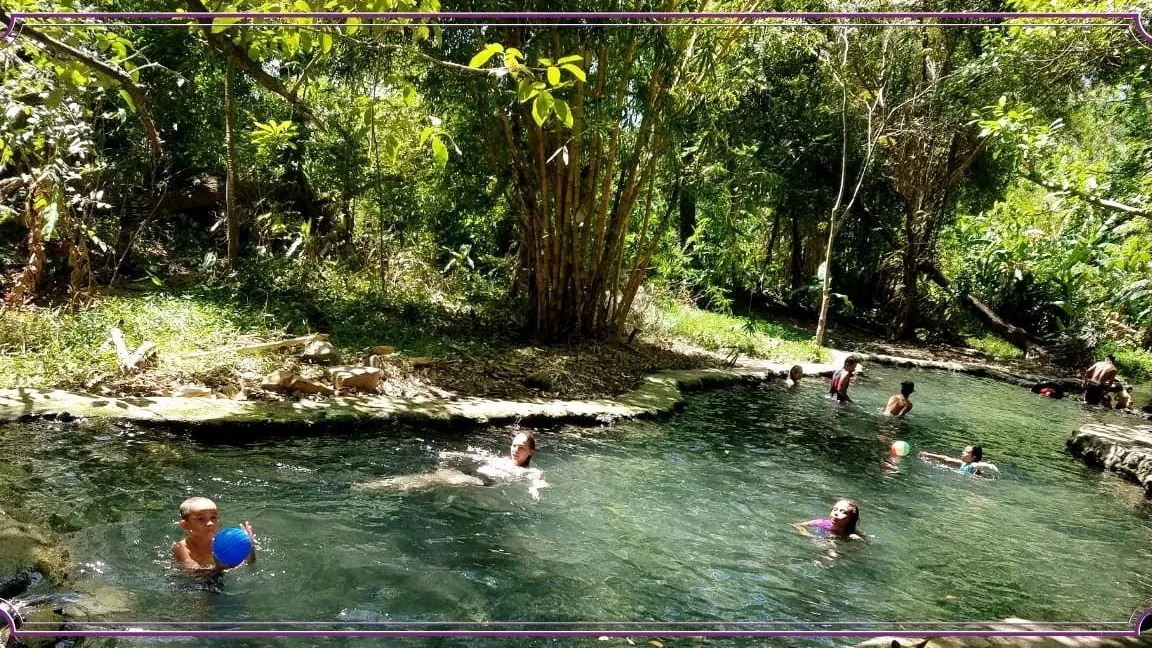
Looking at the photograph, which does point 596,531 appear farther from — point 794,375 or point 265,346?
point 794,375

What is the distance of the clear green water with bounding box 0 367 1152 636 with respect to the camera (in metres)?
3.29

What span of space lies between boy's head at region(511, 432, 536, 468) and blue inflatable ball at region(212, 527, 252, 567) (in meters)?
2.15

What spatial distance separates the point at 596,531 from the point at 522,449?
3.31 ft

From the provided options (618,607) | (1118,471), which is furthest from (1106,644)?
(1118,471)

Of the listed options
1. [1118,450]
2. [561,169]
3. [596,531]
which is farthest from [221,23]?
[1118,450]

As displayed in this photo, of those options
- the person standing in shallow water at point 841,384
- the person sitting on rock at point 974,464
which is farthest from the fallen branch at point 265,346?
the person standing in shallow water at point 841,384

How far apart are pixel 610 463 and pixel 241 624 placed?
4132 millimetres

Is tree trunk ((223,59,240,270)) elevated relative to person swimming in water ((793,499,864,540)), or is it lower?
elevated

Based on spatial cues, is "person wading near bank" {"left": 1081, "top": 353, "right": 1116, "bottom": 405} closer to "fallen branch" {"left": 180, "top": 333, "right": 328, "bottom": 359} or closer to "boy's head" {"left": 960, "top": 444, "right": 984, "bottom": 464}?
"boy's head" {"left": 960, "top": 444, "right": 984, "bottom": 464}

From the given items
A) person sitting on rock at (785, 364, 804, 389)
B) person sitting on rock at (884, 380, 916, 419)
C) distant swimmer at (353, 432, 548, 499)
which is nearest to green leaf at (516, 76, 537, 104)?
distant swimmer at (353, 432, 548, 499)

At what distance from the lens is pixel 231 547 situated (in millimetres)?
3281

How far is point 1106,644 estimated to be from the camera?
2191mm

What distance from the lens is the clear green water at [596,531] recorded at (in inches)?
130

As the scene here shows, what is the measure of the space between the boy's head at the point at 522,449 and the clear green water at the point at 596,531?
32 cm
